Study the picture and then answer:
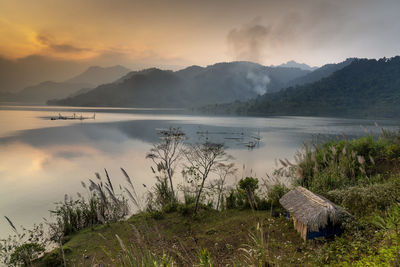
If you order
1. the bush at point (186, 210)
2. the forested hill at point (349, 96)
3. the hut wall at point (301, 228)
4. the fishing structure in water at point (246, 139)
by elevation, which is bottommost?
the fishing structure in water at point (246, 139)

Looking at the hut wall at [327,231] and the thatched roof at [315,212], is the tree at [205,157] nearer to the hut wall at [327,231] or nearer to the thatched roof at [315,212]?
the thatched roof at [315,212]

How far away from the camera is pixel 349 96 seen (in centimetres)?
11731

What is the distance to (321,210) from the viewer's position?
533 centimetres

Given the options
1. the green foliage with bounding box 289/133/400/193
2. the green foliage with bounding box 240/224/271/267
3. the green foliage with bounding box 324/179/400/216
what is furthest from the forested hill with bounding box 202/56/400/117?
the green foliage with bounding box 240/224/271/267

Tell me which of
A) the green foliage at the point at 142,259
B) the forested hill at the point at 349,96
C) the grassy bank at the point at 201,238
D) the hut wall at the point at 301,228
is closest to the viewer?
the green foliage at the point at 142,259

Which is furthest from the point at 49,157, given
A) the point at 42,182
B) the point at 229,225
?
the point at 229,225

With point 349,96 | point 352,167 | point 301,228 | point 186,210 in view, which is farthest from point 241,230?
point 349,96

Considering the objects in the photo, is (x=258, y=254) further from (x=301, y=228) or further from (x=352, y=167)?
(x=352, y=167)

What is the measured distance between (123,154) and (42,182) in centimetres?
998

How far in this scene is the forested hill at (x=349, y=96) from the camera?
340 ft

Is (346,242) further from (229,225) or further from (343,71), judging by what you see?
(343,71)

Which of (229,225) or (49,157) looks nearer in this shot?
(229,225)

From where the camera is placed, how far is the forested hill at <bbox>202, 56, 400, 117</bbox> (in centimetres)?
10354

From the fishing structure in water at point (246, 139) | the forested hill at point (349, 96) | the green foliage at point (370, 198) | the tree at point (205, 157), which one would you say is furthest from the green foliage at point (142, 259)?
the forested hill at point (349, 96)
